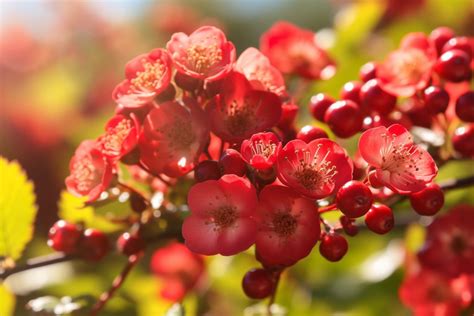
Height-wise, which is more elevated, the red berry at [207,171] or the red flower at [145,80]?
the red flower at [145,80]

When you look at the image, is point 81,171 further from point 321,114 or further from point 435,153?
point 435,153

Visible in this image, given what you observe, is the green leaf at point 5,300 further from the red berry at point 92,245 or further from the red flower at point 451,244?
the red flower at point 451,244

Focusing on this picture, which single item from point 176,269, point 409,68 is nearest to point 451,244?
point 409,68

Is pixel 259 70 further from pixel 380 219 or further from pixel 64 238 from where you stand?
pixel 64 238

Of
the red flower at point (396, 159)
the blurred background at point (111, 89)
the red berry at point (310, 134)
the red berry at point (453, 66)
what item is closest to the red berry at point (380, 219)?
the red flower at point (396, 159)

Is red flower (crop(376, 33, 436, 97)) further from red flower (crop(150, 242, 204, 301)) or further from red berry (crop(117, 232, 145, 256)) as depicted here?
red flower (crop(150, 242, 204, 301))

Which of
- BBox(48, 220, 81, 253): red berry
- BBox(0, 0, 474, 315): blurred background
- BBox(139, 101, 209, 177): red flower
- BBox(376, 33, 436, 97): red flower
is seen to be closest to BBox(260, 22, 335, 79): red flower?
BBox(0, 0, 474, 315): blurred background
